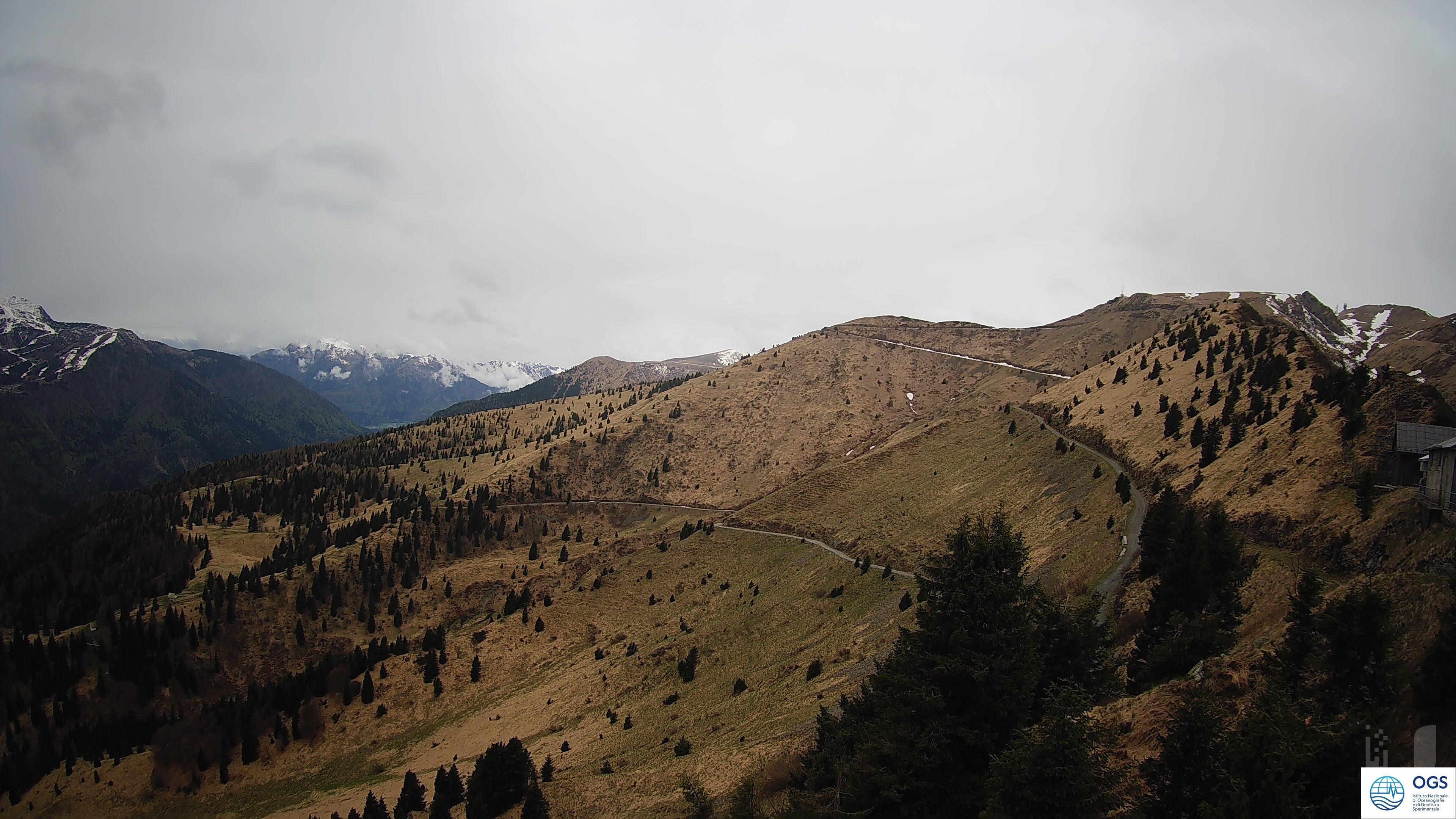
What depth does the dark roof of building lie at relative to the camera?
28.7 metres

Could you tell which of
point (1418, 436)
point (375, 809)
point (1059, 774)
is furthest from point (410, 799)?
point (1418, 436)

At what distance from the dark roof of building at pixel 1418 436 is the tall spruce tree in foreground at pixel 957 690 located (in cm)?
2146

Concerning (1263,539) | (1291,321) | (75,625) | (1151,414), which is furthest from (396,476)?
(1291,321)

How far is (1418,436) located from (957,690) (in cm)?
2888

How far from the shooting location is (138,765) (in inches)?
2822

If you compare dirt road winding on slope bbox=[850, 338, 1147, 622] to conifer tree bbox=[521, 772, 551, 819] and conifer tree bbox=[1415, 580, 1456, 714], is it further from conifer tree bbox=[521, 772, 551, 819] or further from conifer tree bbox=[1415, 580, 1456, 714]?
conifer tree bbox=[521, 772, 551, 819]

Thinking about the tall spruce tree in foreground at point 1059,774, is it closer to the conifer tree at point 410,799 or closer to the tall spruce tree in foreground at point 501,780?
the tall spruce tree in foreground at point 501,780

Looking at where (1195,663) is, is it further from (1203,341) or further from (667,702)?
(1203,341)

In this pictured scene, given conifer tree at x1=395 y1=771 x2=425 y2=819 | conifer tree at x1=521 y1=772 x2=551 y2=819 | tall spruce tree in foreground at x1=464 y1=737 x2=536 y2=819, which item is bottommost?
conifer tree at x1=395 y1=771 x2=425 y2=819

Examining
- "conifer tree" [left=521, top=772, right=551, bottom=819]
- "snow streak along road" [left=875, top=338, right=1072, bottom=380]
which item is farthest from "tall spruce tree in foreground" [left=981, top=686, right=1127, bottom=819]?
"snow streak along road" [left=875, top=338, right=1072, bottom=380]

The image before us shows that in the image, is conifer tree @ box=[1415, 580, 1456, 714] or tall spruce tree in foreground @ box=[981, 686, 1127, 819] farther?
tall spruce tree in foreground @ box=[981, 686, 1127, 819]

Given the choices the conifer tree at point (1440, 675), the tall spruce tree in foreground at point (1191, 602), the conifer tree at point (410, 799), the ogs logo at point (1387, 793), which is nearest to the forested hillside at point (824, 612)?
the conifer tree at point (1440, 675)
